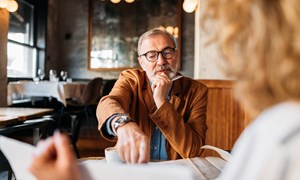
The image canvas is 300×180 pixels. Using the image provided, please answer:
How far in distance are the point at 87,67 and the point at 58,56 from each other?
86 centimetres

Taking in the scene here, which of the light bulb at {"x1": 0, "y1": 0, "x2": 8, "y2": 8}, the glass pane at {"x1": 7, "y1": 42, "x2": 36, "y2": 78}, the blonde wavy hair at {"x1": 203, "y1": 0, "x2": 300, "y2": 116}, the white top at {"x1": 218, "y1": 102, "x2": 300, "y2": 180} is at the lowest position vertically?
the white top at {"x1": 218, "y1": 102, "x2": 300, "y2": 180}

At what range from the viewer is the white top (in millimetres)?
265

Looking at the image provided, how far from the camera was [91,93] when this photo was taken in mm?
6113

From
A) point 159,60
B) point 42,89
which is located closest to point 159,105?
point 159,60

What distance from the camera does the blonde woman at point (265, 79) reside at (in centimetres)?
27

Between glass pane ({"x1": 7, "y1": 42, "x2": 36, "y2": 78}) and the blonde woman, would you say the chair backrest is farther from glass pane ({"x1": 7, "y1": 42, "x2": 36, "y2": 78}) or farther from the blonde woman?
the blonde woman

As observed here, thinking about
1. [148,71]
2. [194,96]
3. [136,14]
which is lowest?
[194,96]

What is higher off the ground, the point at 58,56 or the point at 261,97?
the point at 58,56

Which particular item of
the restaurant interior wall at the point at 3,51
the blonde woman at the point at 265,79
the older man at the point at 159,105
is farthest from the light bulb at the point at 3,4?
the blonde woman at the point at 265,79

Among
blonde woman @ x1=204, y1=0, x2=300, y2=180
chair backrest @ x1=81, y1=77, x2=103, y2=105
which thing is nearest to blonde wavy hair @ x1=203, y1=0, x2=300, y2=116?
blonde woman @ x1=204, y1=0, x2=300, y2=180

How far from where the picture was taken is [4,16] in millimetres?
4312

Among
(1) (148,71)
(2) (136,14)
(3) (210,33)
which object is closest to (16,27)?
(2) (136,14)

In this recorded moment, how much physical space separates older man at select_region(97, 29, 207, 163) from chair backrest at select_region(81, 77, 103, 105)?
474cm

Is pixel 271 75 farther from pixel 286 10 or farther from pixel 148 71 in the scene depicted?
pixel 148 71
